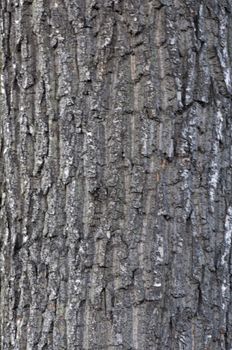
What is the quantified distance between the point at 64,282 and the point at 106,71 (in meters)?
0.67

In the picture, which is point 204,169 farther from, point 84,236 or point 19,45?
point 19,45

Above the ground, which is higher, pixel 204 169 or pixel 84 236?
pixel 204 169

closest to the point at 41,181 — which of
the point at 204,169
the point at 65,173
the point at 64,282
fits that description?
the point at 65,173

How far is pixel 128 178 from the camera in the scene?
2236mm

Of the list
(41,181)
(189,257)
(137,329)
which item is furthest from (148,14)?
(137,329)

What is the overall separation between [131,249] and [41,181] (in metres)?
0.36

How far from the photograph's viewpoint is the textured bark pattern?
7.31ft

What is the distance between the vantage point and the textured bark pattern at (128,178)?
7.31 feet

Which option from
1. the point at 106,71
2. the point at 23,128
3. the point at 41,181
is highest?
the point at 106,71

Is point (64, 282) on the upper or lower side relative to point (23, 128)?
lower

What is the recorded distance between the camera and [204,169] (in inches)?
89.7

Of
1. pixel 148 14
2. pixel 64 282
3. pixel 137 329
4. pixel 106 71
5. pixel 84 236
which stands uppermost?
pixel 148 14

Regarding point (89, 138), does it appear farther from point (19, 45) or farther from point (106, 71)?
point (19, 45)

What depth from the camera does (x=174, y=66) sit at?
2.25 meters
